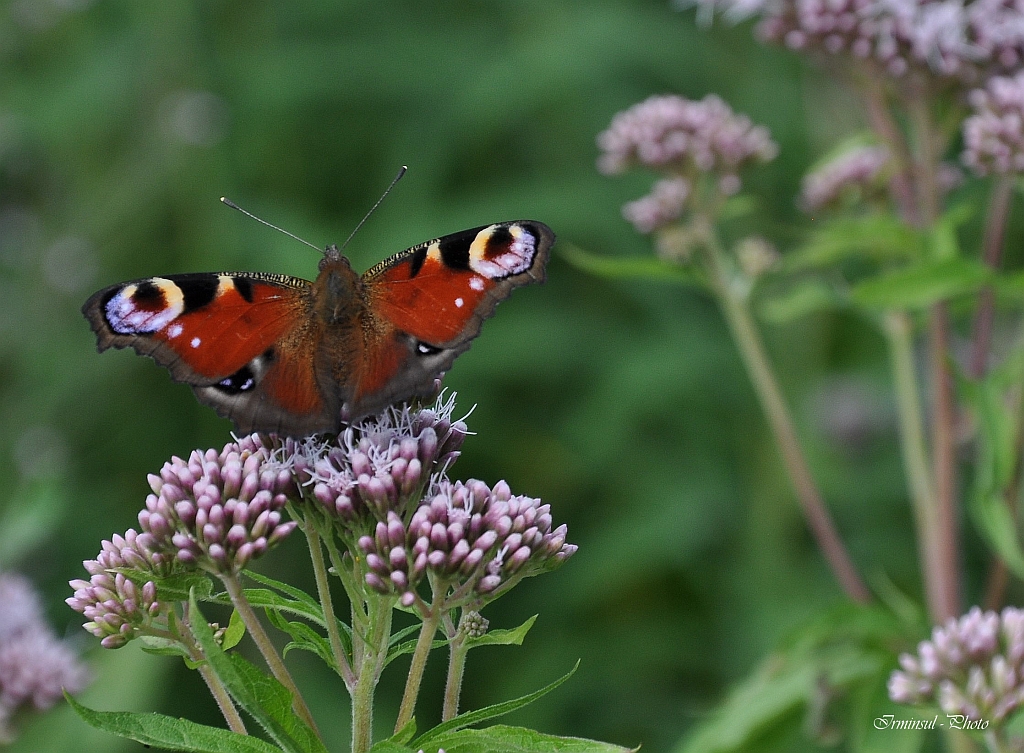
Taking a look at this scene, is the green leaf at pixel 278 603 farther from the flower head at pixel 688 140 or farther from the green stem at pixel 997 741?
the flower head at pixel 688 140

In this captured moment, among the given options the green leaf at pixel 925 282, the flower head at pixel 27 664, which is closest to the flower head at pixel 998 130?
the green leaf at pixel 925 282

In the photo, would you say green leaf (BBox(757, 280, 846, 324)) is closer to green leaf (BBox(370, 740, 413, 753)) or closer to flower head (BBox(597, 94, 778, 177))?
flower head (BBox(597, 94, 778, 177))

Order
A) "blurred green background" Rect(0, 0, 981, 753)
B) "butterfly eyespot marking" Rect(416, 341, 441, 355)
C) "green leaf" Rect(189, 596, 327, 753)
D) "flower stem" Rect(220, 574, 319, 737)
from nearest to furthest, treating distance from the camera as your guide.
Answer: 1. "green leaf" Rect(189, 596, 327, 753)
2. "flower stem" Rect(220, 574, 319, 737)
3. "butterfly eyespot marking" Rect(416, 341, 441, 355)
4. "blurred green background" Rect(0, 0, 981, 753)

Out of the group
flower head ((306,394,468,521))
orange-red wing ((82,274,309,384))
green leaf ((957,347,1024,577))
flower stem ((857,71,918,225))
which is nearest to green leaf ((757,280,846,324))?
flower stem ((857,71,918,225))

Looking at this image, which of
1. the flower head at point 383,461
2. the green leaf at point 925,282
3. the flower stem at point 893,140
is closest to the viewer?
the flower head at point 383,461

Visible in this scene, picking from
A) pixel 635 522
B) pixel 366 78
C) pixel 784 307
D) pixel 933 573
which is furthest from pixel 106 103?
pixel 933 573

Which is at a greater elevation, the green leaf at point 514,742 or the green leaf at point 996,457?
the green leaf at point 996,457
